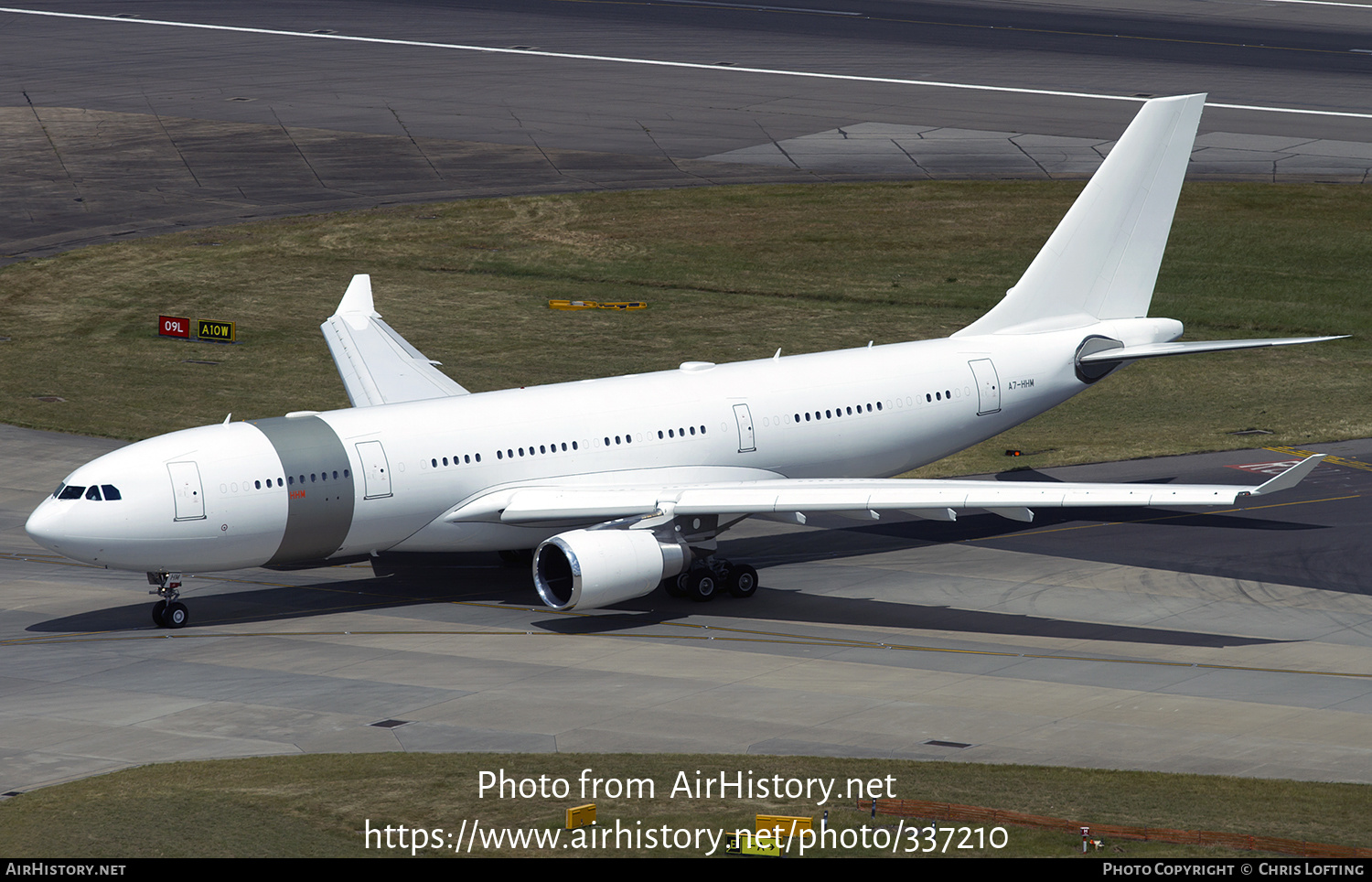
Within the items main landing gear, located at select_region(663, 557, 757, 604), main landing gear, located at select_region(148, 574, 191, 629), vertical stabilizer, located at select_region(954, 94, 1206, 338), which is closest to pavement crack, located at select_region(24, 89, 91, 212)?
main landing gear, located at select_region(148, 574, 191, 629)

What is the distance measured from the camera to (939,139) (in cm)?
9231

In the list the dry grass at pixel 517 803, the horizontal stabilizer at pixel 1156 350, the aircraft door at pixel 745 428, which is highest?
the horizontal stabilizer at pixel 1156 350

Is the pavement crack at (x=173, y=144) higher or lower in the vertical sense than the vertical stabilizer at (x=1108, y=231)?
higher

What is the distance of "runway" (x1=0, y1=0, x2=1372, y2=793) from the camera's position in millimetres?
32094

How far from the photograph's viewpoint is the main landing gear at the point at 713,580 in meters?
42.3

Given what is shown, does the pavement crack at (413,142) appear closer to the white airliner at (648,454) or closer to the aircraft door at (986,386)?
the white airliner at (648,454)

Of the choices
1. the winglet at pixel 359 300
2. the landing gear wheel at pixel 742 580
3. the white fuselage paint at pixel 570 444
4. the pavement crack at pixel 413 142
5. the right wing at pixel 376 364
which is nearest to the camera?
the white fuselage paint at pixel 570 444

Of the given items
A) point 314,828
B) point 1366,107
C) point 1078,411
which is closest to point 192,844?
point 314,828

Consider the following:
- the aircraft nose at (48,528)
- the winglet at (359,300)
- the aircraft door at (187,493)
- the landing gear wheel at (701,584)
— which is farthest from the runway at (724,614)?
the winglet at (359,300)

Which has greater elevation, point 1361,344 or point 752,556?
point 1361,344

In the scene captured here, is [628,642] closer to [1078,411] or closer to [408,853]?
[408,853]

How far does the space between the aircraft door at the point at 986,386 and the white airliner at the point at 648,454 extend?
0.28ft

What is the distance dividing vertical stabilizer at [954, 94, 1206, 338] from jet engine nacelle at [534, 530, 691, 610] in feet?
46.1

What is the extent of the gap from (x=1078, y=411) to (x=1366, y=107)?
159 feet
